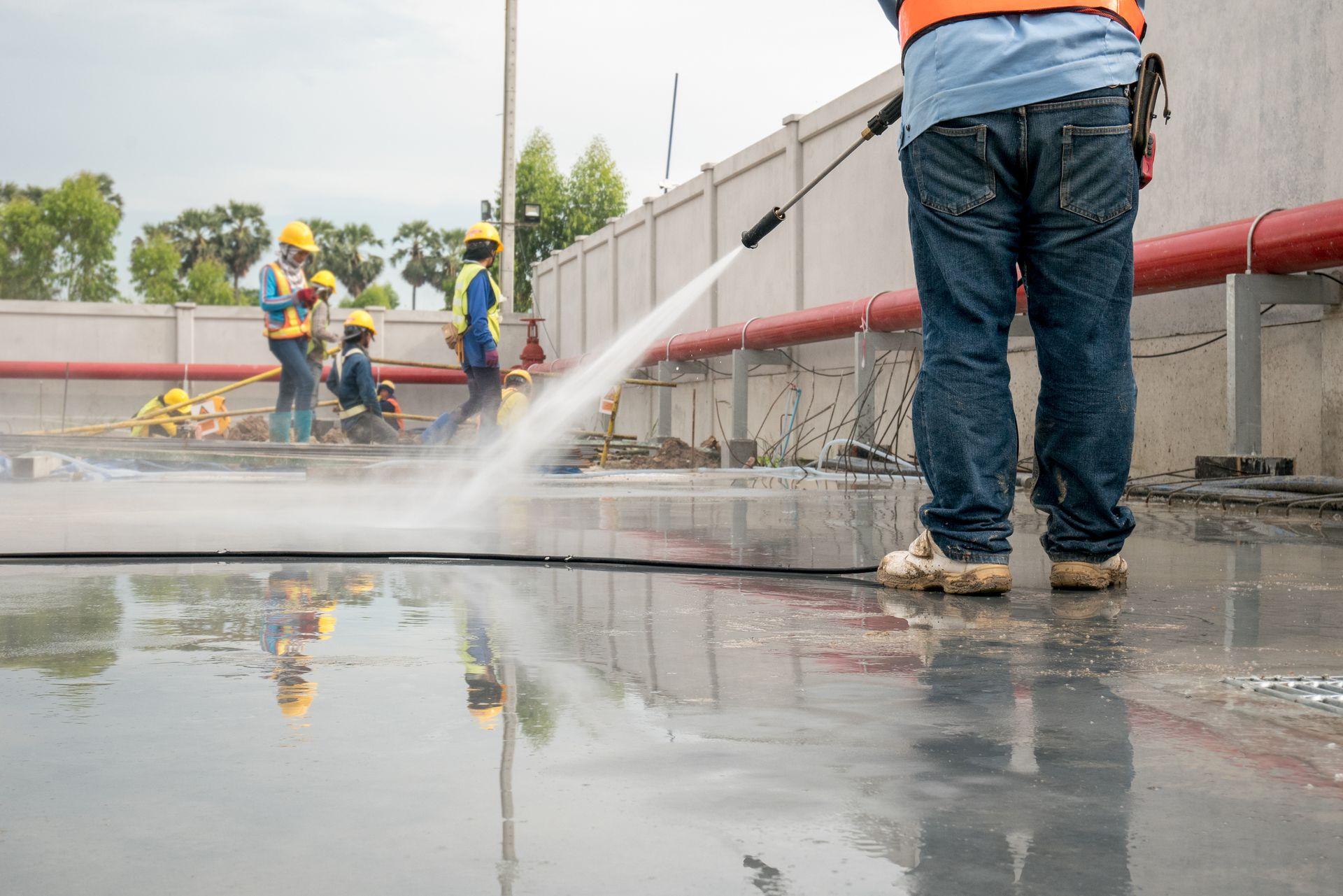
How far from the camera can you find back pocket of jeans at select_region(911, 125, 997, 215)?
10.4ft

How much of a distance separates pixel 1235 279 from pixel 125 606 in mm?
6848

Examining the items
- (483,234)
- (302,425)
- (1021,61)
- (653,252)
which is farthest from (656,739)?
(653,252)

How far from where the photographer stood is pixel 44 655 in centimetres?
211

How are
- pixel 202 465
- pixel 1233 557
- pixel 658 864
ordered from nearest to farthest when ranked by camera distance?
pixel 658 864 → pixel 1233 557 → pixel 202 465

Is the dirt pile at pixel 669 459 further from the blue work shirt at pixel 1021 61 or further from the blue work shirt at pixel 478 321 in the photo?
the blue work shirt at pixel 1021 61

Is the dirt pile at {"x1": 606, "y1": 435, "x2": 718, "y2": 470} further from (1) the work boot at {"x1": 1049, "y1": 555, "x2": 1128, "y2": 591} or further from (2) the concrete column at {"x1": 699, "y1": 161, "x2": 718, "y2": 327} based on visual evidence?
(1) the work boot at {"x1": 1049, "y1": 555, "x2": 1128, "y2": 591}

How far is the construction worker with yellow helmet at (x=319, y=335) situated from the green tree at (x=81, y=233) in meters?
58.8

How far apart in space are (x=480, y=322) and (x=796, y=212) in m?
6.95

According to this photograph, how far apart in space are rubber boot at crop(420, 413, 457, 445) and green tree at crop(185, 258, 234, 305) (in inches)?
2794

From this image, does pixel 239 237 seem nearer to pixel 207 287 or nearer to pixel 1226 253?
pixel 207 287

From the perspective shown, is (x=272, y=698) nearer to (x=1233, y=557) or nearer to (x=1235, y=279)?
(x=1233, y=557)

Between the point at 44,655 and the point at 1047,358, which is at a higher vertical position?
the point at 1047,358

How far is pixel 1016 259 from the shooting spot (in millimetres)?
3283

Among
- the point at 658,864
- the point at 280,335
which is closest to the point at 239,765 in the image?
the point at 658,864
